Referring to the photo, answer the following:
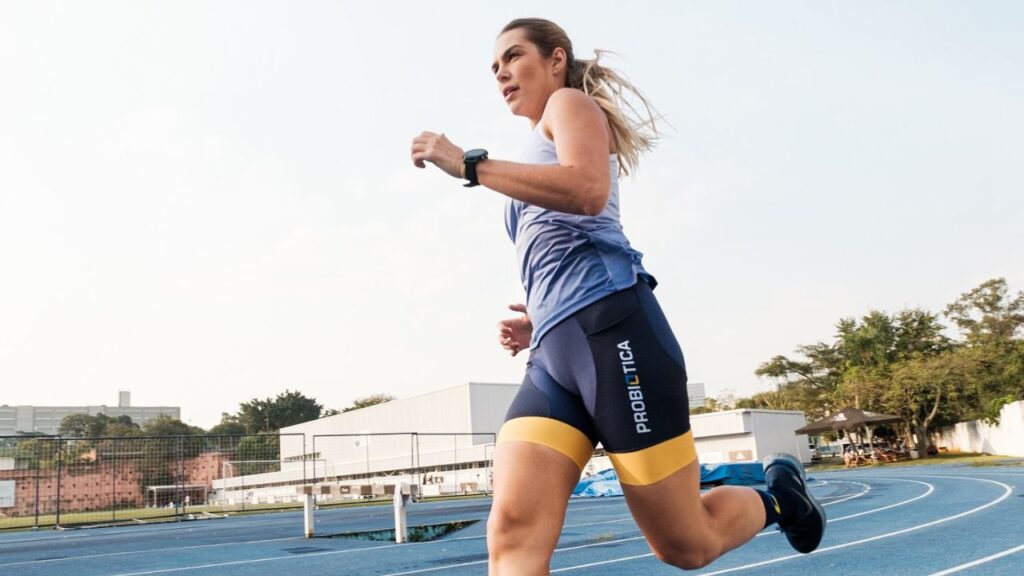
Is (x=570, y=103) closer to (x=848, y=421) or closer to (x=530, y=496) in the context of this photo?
(x=530, y=496)

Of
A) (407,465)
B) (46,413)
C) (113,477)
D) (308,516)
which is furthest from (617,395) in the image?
(46,413)

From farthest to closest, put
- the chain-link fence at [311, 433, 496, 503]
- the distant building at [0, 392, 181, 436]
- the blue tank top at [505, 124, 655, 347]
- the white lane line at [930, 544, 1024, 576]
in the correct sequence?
the distant building at [0, 392, 181, 436]
the chain-link fence at [311, 433, 496, 503]
the white lane line at [930, 544, 1024, 576]
the blue tank top at [505, 124, 655, 347]

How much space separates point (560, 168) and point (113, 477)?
23.6m

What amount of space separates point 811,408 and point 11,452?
52536 mm

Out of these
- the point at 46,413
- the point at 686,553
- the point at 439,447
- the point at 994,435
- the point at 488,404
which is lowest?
the point at 994,435

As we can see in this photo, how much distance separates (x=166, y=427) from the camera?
84.1 metres

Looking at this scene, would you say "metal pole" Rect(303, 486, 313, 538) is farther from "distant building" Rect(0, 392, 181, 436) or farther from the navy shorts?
"distant building" Rect(0, 392, 181, 436)

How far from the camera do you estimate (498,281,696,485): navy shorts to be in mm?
1985

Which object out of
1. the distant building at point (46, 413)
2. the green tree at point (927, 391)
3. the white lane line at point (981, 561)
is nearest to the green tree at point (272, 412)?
the green tree at point (927, 391)

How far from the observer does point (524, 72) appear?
234cm

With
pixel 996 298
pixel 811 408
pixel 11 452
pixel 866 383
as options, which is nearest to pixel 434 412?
pixel 866 383

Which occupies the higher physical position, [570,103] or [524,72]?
[524,72]

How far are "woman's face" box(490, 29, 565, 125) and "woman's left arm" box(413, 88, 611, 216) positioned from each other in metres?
0.25

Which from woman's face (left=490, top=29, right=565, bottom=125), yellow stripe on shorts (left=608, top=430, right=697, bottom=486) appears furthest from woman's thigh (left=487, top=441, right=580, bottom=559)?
woman's face (left=490, top=29, right=565, bottom=125)
